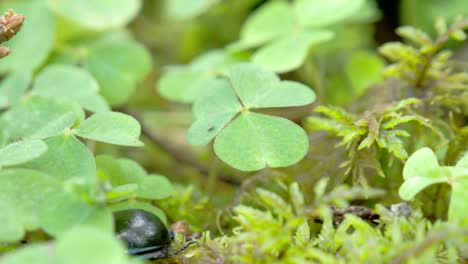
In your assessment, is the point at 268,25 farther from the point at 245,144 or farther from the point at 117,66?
the point at 245,144

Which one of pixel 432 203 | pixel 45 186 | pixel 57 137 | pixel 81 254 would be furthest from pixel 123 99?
pixel 81 254

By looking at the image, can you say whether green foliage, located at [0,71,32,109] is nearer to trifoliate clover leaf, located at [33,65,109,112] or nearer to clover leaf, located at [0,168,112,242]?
trifoliate clover leaf, located at [33,65,109,112]

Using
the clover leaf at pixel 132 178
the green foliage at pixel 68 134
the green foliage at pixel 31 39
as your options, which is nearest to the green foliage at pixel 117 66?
the green foliage at pixel 68 134

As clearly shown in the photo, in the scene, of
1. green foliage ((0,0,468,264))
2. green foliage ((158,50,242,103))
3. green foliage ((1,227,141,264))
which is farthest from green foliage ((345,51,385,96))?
green foliage ((1,227,141,264))

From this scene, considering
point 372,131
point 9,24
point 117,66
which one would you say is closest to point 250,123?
point 372,131

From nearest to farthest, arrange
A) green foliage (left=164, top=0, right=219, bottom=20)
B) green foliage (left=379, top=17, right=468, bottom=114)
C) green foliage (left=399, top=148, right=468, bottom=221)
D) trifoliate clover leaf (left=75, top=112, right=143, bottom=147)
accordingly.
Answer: green foliage (left=399, top=148, right=468, bottom=221), trifoliate clover leaf (left=75, top=112, right=143, bottom=147), green foliage (left=379, top=17, right=468, bottom=114), green foliage (left=164, top=0, right=219, bottom=20)

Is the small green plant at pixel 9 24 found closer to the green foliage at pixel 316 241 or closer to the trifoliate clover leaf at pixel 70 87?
the trifoliate clover leaf at pixel 70 87
